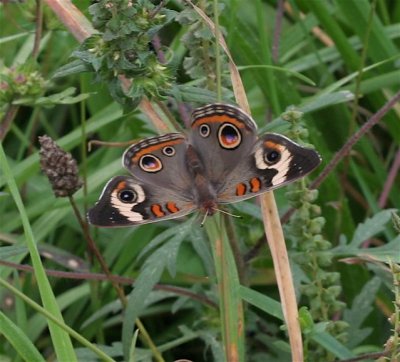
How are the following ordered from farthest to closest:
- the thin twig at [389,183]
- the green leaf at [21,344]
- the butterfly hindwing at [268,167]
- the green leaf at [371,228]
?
the thin twig at [389,183]
the green leaf at [371,228]
the butterfly hindwing at [268,167]
the green leaf at [21,344]

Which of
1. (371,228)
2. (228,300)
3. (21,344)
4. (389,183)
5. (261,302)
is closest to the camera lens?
(21,344)

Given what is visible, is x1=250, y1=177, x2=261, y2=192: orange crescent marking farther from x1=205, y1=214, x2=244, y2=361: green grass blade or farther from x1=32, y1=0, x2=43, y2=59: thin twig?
x1=32, y1=0, x2=43, y2=59: thin twig

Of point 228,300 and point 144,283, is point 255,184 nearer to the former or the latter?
point 228,300

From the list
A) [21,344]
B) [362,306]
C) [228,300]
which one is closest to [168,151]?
[228,300]

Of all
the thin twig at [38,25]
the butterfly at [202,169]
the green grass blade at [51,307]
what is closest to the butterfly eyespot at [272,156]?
the butterfly at [202,169]

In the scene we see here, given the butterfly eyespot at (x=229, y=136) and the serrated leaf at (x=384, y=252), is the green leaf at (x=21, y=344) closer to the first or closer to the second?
the butterfly eyespot at (x=229, y=136)

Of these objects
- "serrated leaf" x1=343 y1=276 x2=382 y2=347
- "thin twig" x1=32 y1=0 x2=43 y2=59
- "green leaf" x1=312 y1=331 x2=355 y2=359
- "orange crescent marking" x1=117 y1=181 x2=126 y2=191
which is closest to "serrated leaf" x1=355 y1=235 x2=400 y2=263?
"serrated leaf" x1=343 y1=276 x2=382 y2=347

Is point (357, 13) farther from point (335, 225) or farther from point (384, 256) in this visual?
point (384, 256)
